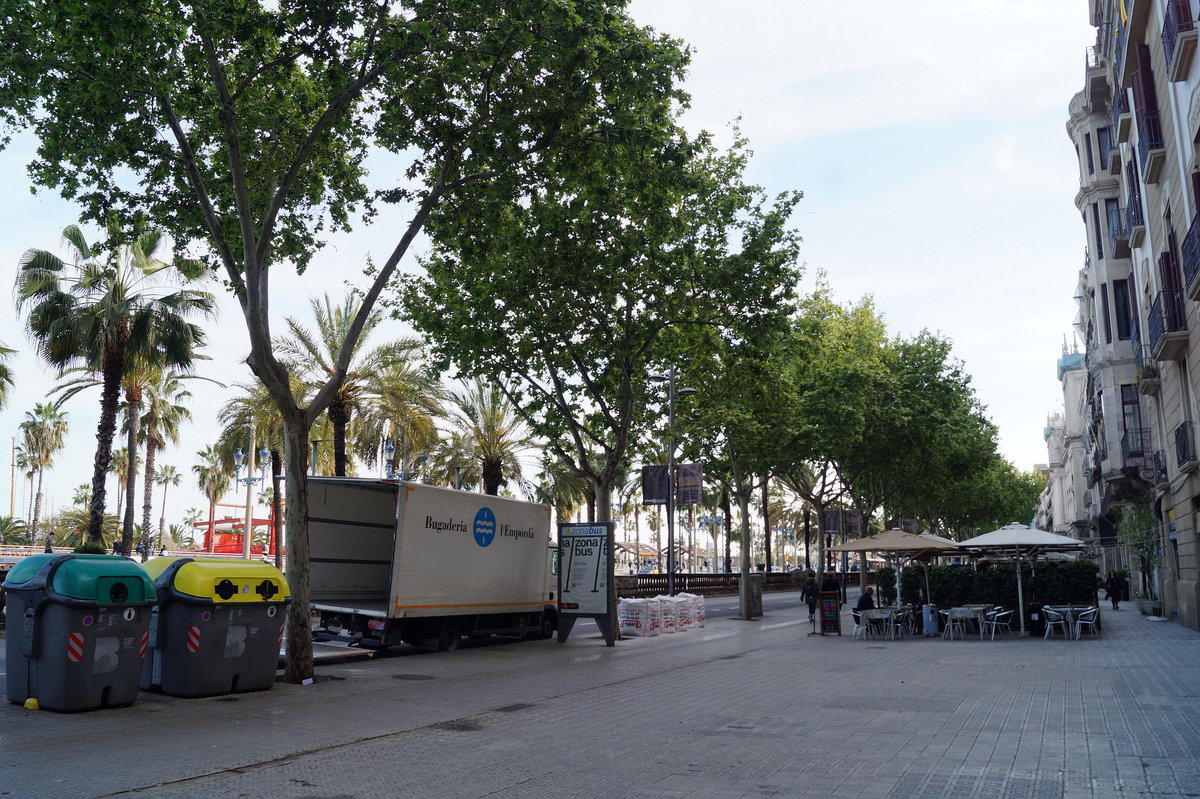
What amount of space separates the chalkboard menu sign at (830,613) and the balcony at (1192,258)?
10.5 metres

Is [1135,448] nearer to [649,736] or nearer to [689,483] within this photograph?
[689,483]

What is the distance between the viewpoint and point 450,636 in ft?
60.0

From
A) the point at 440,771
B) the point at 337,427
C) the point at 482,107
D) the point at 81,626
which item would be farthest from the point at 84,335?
the point at 440,771

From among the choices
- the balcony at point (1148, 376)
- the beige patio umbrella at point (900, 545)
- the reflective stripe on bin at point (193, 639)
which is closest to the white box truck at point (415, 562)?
the reflective stripe on bin at point (193, 639)

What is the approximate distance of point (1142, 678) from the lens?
13.0 m

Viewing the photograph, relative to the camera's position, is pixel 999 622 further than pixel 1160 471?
No

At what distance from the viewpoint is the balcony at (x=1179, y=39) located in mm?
16438

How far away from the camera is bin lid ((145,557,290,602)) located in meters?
11.2

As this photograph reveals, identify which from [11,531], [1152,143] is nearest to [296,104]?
[1152,143]

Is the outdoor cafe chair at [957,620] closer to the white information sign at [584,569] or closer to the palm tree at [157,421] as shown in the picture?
the white information sign at [584,569]

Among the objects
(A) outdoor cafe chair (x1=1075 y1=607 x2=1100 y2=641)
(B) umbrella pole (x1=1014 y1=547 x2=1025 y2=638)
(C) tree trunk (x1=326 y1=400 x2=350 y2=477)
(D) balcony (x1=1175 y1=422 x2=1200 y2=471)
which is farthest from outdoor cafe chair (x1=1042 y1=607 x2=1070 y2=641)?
(C) tree trunk (x1=326 y1=400 x2=350 y2=477)

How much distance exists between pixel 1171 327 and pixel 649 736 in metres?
17.0

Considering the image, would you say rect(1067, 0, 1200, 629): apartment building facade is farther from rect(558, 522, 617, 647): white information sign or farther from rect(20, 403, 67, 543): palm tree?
rect(20, 403, 67, 543): palm tree

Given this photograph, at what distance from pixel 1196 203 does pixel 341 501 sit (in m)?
16.8
